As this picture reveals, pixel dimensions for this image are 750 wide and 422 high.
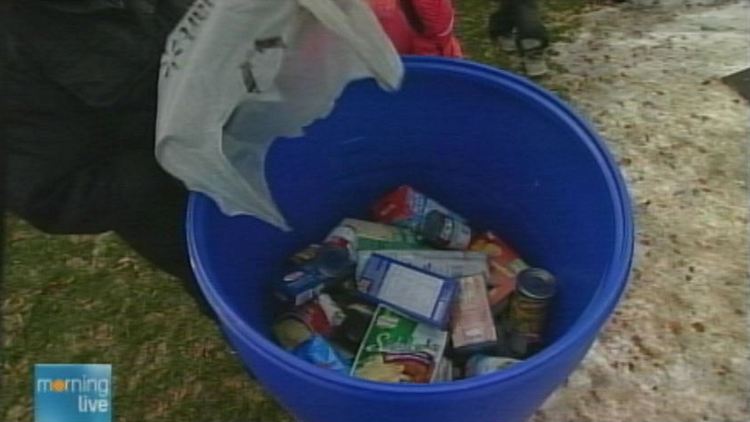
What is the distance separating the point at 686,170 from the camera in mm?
1530

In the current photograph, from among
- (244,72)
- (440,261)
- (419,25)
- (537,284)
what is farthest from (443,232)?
(244,72)

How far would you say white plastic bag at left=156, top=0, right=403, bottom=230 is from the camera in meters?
0.87

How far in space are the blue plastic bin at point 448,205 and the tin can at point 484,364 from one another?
63 millimetres

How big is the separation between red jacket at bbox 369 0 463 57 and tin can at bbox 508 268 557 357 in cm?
30

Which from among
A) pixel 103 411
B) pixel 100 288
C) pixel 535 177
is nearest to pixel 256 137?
pixel 535 177

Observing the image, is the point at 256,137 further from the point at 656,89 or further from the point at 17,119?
the point at 656,89

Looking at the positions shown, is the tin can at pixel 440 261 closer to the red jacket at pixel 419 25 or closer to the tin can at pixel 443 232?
the tin can at pixel 443 232

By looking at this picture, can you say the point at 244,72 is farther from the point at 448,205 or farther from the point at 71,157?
the point at 448,205

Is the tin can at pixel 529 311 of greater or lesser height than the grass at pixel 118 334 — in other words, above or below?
above

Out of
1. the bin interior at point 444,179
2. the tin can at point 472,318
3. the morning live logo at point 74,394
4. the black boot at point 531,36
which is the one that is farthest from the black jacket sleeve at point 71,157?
the black boot at point 531,36

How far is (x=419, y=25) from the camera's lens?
4.08ft

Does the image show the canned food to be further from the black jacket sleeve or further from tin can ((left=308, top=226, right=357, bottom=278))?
the black jacket sleeve

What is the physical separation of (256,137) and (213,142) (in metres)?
0.10

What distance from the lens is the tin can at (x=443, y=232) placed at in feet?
4.06
